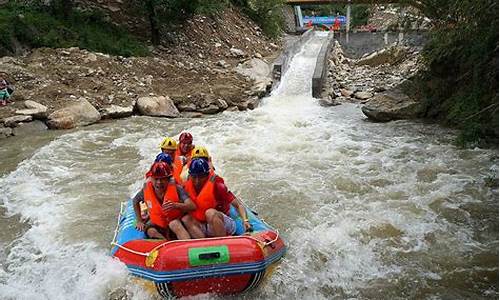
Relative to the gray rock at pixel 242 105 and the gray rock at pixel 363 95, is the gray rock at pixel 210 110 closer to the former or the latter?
the gray rock at pixel 242 105

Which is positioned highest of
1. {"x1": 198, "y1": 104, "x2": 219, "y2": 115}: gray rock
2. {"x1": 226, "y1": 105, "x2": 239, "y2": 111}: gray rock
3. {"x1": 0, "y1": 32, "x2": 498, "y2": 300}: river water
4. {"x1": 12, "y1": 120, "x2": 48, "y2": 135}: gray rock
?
{"x1": 12, "y1": 120, "x2": 48, "y2": 135}: gray rock

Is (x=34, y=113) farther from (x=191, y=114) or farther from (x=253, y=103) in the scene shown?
(x=253, y=103)

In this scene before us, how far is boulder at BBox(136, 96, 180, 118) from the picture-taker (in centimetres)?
1168

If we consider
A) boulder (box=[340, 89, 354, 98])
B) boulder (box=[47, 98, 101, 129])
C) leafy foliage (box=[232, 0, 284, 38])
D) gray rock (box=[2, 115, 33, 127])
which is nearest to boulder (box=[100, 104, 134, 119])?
boulder (box=[47, 98, 101, 129])

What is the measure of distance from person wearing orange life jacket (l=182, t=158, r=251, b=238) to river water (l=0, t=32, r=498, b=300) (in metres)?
0.63

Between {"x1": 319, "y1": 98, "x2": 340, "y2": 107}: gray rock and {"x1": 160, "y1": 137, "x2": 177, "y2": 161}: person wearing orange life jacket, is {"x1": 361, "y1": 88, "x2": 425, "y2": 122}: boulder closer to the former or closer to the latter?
{"x1": 319, "y1": 98, "x2": 340, "y2": 107}: gray rock

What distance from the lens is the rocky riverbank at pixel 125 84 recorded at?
34.9 feet

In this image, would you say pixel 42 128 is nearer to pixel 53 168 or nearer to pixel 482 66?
pixel 53 168

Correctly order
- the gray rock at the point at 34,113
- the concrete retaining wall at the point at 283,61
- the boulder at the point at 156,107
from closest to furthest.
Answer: the gray rock at the point at 34,113, the boulder at the point at 156,107, the concrete retaining wall at the point at 283,61

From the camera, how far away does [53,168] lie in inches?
326

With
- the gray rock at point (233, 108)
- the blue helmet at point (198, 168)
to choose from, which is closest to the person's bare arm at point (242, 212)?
the blue helmet at point (198, 168)

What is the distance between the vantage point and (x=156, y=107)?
463 inches

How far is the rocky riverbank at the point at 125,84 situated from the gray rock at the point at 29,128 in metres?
0.02

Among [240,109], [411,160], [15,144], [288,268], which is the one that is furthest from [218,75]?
[288,268]
